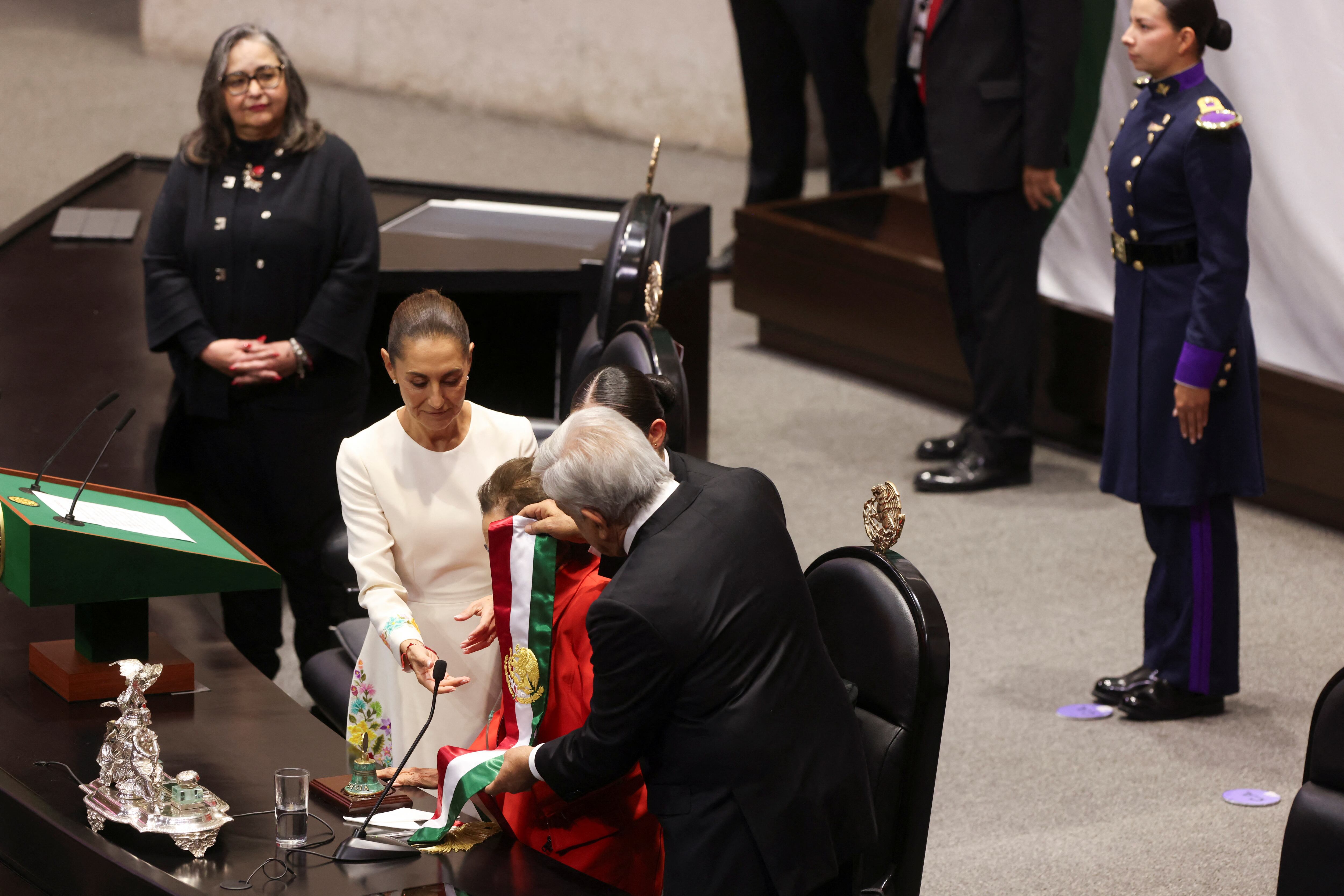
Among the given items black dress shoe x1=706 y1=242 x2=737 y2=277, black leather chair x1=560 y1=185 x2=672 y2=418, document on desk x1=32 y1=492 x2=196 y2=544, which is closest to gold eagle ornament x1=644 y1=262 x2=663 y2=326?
black leather chair x1=560 y1=185 x2=672 y2=418

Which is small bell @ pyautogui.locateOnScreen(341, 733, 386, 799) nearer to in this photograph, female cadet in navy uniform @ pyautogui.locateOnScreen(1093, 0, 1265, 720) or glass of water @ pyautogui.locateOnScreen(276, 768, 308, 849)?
glass of water @ pyautogui.locateOnScreen(276, 768, 308, 849)

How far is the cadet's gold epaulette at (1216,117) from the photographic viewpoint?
3188 millimetres

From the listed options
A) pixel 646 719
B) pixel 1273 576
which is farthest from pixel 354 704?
pixel 1273 576

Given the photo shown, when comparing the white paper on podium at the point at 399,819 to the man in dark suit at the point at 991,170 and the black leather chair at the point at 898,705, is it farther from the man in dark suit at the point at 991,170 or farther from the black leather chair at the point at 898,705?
the man in dark suit at the point at 991,170

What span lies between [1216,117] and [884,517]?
1.47 meters

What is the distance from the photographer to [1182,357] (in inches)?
129

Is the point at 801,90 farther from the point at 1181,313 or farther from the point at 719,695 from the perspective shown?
the point at 719,695

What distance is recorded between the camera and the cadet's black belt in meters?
3.33

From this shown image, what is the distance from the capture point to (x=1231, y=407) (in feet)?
11.0

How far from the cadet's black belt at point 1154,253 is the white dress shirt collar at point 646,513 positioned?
5.88 ft

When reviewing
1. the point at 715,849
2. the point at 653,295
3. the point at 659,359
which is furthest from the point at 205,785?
the point at 653,295

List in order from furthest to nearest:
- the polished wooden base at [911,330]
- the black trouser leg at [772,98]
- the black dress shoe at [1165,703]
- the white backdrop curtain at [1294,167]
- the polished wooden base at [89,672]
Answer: the black trouser leg at [772,98] < the polished wooden base at [911,330] < the white backdrop curtain at [1294,167] < the black dress shoe at [1165,703] < the polished wooden base at [89,672]

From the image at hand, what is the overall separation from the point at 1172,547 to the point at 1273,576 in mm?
1032

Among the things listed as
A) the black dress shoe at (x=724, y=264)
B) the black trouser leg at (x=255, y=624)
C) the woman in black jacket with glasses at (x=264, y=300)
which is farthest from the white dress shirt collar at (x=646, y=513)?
the black dress shoe at (x=724, y=264)
